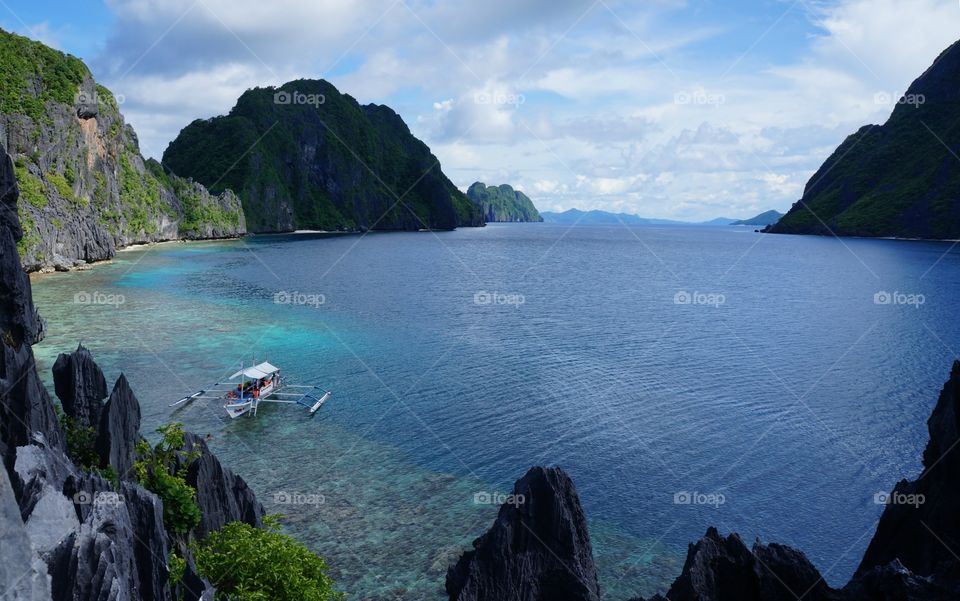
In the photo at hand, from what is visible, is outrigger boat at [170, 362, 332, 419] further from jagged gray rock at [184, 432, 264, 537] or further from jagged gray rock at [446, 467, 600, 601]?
jagged gray rock at [446, 467, 600, 601]

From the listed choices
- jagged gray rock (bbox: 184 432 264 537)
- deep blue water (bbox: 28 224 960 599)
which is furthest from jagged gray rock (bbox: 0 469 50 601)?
deep blue water (bbox: 28 224 960 599)

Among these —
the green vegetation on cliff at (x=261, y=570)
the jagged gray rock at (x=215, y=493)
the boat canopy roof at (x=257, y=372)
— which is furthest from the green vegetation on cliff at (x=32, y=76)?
the green vegetation on cliff at (x=261, y=570)

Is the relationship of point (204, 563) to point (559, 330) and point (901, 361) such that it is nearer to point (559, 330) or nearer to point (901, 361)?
point (559, 330)

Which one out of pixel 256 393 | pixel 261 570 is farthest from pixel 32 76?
pixel 261 570

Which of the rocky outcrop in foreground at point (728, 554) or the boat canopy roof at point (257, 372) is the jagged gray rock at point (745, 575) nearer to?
the rocky outcrop in foreground at point (728, 554)

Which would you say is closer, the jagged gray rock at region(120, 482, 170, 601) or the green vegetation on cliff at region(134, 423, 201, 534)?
the jagged gray rock at region(120, 482, 170, 601)

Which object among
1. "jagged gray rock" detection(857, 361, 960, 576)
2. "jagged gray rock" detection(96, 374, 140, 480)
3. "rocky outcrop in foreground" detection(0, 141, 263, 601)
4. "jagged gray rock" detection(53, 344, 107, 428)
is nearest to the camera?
"rocky outcrop in foreground" detection(0, 141, 263, 601)

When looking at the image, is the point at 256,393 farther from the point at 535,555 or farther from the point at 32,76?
the point at 32,76

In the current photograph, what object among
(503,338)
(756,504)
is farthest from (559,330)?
(756,504)
